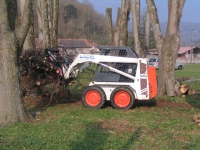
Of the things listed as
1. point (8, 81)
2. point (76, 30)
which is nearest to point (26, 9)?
point (8, 81)

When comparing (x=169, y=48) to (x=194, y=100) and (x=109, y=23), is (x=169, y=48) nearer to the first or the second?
(x=194, y=100)

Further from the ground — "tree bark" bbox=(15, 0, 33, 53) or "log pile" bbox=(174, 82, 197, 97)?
"tree bark" bbox=(15, 0, 33, 53)

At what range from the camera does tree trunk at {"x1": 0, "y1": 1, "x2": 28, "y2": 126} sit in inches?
360

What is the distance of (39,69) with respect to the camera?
40.5ft

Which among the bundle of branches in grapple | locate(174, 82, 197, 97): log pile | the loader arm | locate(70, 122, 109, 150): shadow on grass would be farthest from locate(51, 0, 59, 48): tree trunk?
locate(70, 122, 109, 150): shadow on grass

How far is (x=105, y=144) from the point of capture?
7.72 meters

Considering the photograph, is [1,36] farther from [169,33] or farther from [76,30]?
[76,30]

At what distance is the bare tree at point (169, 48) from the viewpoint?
1468 centimetres

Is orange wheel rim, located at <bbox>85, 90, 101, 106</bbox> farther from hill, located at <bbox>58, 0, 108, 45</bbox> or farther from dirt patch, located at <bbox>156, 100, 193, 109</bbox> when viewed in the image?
hill, located at <bbox>58, 0, 108, 45</bbox>

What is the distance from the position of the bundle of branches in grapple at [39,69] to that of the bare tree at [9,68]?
8.50ft

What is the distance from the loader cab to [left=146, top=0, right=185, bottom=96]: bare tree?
2.97m

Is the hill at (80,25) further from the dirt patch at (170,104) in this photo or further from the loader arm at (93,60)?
the loader arm at (93,60)

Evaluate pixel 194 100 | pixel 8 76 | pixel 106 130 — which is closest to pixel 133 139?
pixel 106 130

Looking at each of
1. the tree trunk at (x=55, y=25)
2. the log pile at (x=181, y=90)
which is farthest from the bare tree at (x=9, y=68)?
the tree trunk at (x=55, y=25)
